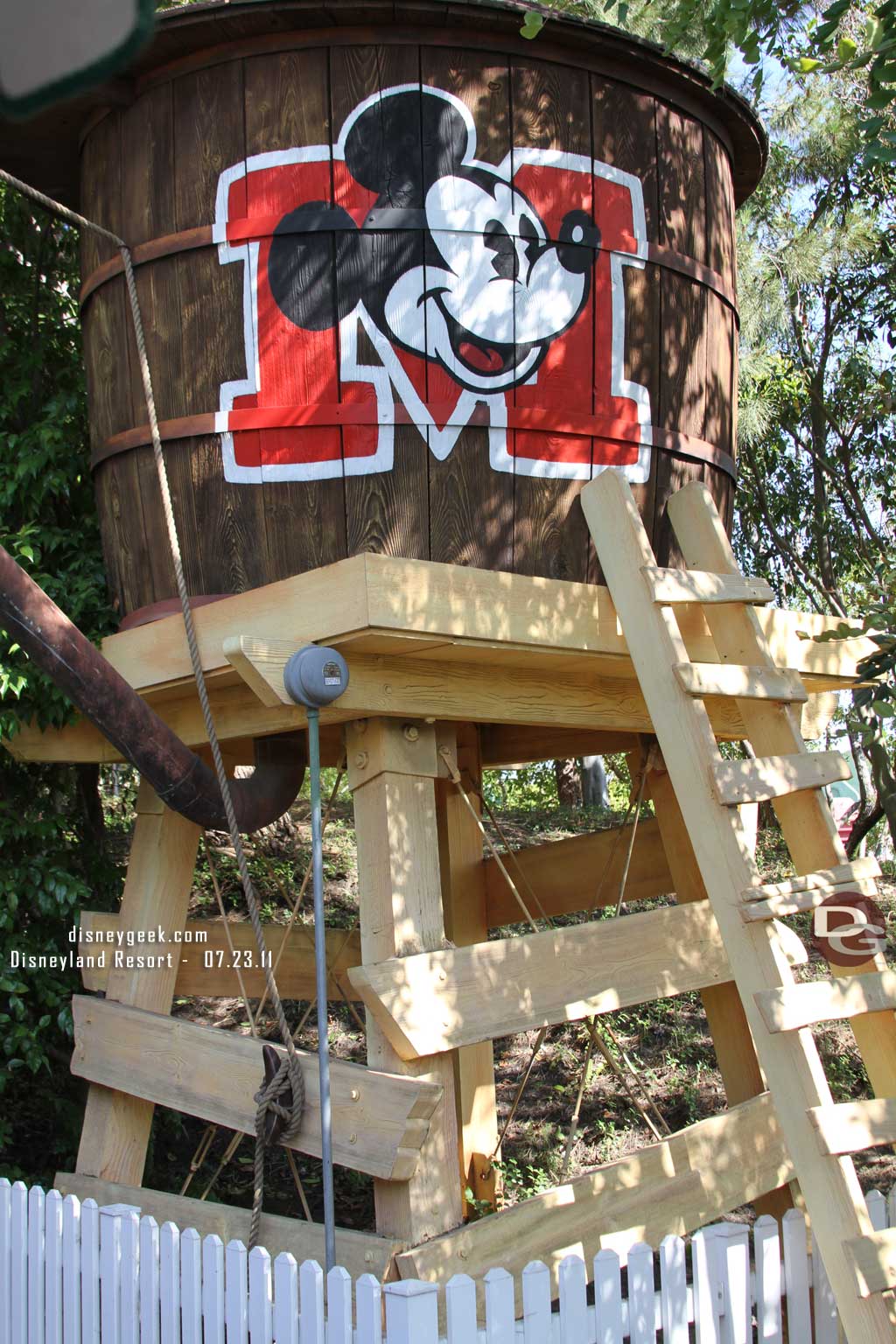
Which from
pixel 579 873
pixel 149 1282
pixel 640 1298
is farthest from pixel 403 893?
pixel 579 873

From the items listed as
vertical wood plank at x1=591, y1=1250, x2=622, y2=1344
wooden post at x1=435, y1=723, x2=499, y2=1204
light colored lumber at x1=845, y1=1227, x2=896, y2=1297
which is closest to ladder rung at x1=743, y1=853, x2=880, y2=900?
light colored lumber at x1=845, y1=1227, x2=896, y2=1297

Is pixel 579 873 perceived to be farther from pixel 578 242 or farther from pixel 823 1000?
pixel 578 242

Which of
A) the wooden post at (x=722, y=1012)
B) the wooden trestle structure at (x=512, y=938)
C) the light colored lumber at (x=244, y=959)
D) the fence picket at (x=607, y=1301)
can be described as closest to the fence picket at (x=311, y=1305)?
the wooden trestle structure at (x=512, y=938)

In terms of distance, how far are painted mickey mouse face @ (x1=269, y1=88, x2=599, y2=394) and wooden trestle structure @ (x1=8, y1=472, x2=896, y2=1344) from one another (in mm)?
491

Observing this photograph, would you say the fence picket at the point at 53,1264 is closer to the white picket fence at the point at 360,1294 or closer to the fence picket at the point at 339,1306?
the white picket fence at the point at 360,1294

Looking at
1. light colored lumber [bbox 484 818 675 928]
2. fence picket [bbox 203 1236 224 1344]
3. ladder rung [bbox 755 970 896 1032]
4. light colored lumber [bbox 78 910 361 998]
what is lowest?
fence picket [bbox 203 1236 224 1344]

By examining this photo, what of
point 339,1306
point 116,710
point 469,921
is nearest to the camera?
point 339,1306

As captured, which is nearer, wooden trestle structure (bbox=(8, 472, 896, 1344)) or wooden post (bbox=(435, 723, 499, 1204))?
wooden trestle structure (bbox=(8, 472, 896, 1344))

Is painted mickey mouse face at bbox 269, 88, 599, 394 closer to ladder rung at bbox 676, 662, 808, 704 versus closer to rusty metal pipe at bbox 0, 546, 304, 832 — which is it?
ladder rung at bbox 676, 662, 808, 704

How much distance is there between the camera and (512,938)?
3494mm

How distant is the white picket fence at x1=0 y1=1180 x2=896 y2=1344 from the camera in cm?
278

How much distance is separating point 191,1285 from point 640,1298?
1102 millimetres

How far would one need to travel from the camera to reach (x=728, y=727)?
4637 mm

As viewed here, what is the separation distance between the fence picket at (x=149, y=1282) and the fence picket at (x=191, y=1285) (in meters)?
0.10
